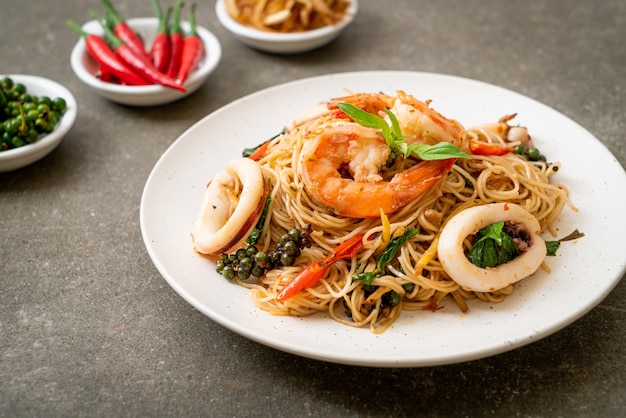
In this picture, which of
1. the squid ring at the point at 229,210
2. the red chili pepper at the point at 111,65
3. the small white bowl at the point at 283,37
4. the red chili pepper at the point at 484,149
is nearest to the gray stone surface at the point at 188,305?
the small white bowl at the point at 283,37

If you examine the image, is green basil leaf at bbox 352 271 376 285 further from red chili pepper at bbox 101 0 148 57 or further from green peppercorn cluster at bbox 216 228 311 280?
red chili pepper at bbox 101 0 148 57

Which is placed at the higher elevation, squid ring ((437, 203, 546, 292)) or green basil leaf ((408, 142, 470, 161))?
green basil leaf ((408, 142, 470, 161))

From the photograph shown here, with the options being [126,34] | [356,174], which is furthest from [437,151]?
[126,34]

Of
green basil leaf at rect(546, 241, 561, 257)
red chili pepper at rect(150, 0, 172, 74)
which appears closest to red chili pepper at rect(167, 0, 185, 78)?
red chili pepper at rect(150, 0, 172, 74)

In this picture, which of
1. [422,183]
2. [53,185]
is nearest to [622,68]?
[422,183]

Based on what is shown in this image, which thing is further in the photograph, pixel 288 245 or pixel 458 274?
pixel 288 245

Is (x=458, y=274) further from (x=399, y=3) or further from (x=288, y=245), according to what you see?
(x=399, y=3)
